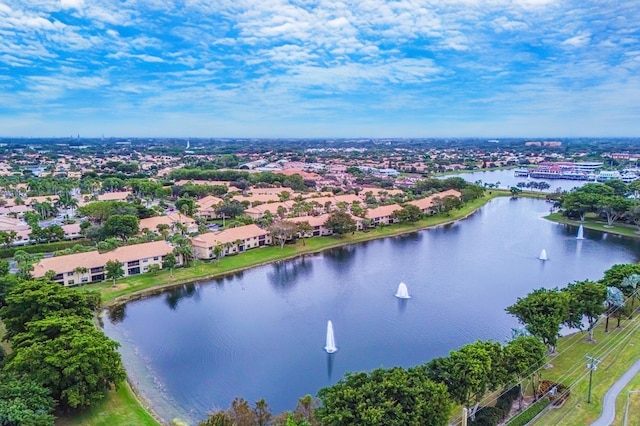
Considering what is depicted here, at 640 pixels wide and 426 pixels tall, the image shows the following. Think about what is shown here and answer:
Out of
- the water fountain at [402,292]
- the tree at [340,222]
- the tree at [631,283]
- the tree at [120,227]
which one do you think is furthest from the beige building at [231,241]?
the tree at [631,283]

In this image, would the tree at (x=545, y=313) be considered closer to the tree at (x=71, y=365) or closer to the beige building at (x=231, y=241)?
the tree at (x=71, y=365)

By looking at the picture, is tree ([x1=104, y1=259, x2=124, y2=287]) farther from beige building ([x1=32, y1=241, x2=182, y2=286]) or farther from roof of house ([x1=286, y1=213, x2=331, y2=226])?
roof of house ([x1=286, y1=213, x2=331, y2=226])

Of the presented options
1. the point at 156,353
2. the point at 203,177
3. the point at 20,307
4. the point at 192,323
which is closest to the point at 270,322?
the point at 192,323

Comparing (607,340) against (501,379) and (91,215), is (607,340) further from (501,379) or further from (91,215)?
(91,215)

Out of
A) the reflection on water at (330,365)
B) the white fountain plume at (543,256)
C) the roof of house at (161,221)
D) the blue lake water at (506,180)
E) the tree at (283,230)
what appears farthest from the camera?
the blue lake water at (506,180)

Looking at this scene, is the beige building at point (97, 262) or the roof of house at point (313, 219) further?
the roof of house at point (313, 219)

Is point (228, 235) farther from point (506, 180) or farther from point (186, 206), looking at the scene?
point (506, 180)
